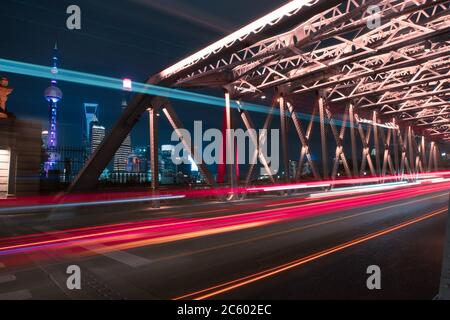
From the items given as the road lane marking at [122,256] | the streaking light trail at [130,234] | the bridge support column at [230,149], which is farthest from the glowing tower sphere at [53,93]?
the road lane marking at [122,256]

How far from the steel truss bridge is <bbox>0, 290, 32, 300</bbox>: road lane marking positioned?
12829 mm

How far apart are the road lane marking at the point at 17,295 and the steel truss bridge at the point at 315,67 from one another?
505 inches

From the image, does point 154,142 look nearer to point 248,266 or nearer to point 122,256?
point 122,256

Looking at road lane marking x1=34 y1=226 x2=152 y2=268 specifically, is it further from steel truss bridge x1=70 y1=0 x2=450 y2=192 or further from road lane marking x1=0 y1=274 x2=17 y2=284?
steel truss bridge x1=70 y1=0 x2=450 y2=192

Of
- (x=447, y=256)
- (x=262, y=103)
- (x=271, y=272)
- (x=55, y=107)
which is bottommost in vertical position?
(x=271, y=272)

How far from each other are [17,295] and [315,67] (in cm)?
2184

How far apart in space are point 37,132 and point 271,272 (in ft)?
58.0

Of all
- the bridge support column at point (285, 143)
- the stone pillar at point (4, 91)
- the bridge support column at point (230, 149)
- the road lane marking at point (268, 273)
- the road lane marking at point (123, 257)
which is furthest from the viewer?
the stone pillar at point (4, 91)

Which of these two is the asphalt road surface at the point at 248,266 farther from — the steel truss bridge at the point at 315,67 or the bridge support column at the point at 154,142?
the bridge support column at the point at 154,142

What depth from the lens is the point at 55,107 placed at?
10850 cm

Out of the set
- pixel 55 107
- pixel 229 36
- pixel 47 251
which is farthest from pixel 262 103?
pixel 55 107

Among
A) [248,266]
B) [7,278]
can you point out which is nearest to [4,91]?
[7,278]

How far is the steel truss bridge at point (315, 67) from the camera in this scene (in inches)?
642
